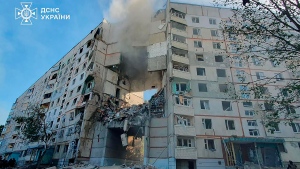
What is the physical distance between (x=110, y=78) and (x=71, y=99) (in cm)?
798

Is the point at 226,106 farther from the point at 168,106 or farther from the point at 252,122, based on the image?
the point at 168,106

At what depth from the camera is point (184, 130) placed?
2195cm

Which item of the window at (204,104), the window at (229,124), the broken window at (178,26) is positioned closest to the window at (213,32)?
the broken window at (178,26)

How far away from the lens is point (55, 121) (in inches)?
1378

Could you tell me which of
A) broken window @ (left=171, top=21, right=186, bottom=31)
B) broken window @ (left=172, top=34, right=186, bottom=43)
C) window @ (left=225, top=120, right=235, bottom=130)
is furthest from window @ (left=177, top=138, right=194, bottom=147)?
broken window @ (left=171, top=21, right=186, bottom=31)

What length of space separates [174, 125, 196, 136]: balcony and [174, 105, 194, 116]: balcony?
1677mm

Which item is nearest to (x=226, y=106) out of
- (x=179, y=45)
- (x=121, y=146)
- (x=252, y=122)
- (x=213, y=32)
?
(x=252, y=122)

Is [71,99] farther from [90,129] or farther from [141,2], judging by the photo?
[141,2]

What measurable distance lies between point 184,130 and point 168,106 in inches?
161

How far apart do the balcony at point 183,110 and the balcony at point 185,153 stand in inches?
162

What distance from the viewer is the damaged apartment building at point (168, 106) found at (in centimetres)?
2177

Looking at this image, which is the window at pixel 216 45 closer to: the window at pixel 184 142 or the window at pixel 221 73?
the window at pixel 221 73

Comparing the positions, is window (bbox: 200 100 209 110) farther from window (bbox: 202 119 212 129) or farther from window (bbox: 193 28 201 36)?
window (bbox: 193 28 201 36)

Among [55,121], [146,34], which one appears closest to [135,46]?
[146,34]
